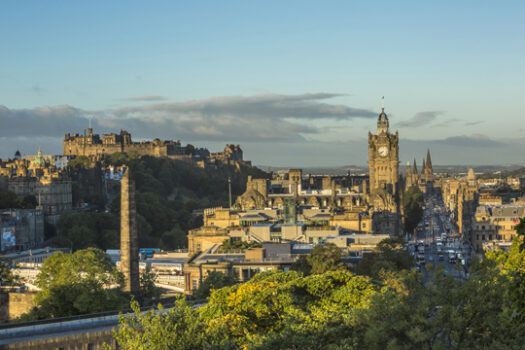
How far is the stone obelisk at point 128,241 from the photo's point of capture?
173 feet

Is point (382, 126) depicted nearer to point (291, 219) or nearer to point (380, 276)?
point (291, 219)

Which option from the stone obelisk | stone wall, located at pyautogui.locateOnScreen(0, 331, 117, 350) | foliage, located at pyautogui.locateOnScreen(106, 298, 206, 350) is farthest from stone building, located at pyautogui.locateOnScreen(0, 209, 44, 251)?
foliage, located at pyautogui.locateOnScreen(106, 298, 206, 350)

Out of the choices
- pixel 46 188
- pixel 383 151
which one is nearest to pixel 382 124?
pixel 383 151

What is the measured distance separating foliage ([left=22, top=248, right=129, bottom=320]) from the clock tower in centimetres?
7222

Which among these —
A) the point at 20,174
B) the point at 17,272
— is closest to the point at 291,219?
the point at 17,272

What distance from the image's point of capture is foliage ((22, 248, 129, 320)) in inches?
1753

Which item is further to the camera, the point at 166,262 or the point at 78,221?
the point at 78,221

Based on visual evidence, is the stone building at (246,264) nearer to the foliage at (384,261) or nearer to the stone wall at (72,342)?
the foliage at (384,261)

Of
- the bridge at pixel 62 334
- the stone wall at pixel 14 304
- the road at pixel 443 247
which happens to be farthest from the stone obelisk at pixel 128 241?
the road at pixel 443 247

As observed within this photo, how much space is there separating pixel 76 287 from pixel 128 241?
7907 millimetres

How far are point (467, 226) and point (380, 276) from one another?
65569 mm

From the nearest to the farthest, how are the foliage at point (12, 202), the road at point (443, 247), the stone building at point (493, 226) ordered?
the road at point (443, 247) → the stone building at point (493, 226) → the foliage at point (12, 202)

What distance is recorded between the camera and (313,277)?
117 feet

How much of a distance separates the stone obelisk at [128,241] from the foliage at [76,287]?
1.15 meters
